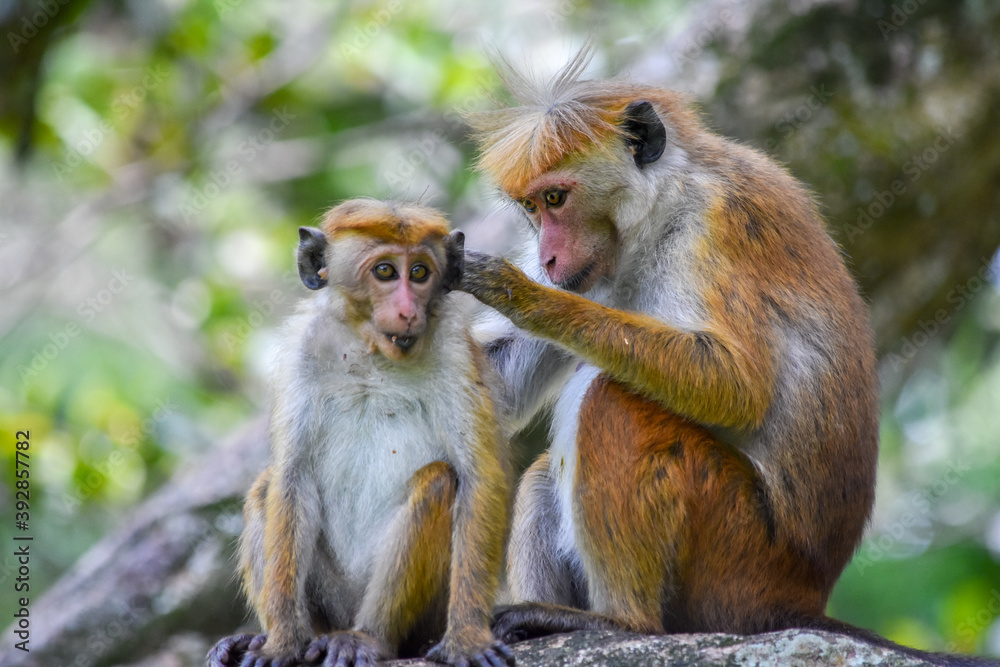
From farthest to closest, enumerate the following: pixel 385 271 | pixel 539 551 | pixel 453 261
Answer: pixel 539 551, pixel 453 261, pixel 385 271

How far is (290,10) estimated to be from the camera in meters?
16.0

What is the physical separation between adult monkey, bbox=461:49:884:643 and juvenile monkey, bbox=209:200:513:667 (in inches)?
20.0

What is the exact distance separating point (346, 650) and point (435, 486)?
1.01 m

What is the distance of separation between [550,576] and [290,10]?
11723mm

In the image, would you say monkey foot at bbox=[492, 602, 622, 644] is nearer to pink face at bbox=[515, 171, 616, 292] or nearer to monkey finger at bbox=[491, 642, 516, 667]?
monkey finger at bbox=[491, 642, 516, 667]

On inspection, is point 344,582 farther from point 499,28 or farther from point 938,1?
point 499,28

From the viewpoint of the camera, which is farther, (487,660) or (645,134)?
(645,134)

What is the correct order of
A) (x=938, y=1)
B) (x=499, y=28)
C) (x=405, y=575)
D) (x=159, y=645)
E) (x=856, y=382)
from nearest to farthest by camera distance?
(x=405, y=575), (x=856, y=382), (x=159, y=645), (x=938, y=1), (x=499, y=28)

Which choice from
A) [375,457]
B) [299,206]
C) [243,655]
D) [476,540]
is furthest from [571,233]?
[299,206]

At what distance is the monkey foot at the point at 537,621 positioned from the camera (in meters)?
6.07

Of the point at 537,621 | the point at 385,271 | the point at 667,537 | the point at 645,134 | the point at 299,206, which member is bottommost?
the point at 537,621

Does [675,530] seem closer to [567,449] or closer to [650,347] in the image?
[567,449]

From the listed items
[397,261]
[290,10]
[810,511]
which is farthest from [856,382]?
[290,10]

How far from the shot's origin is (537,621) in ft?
20.2
